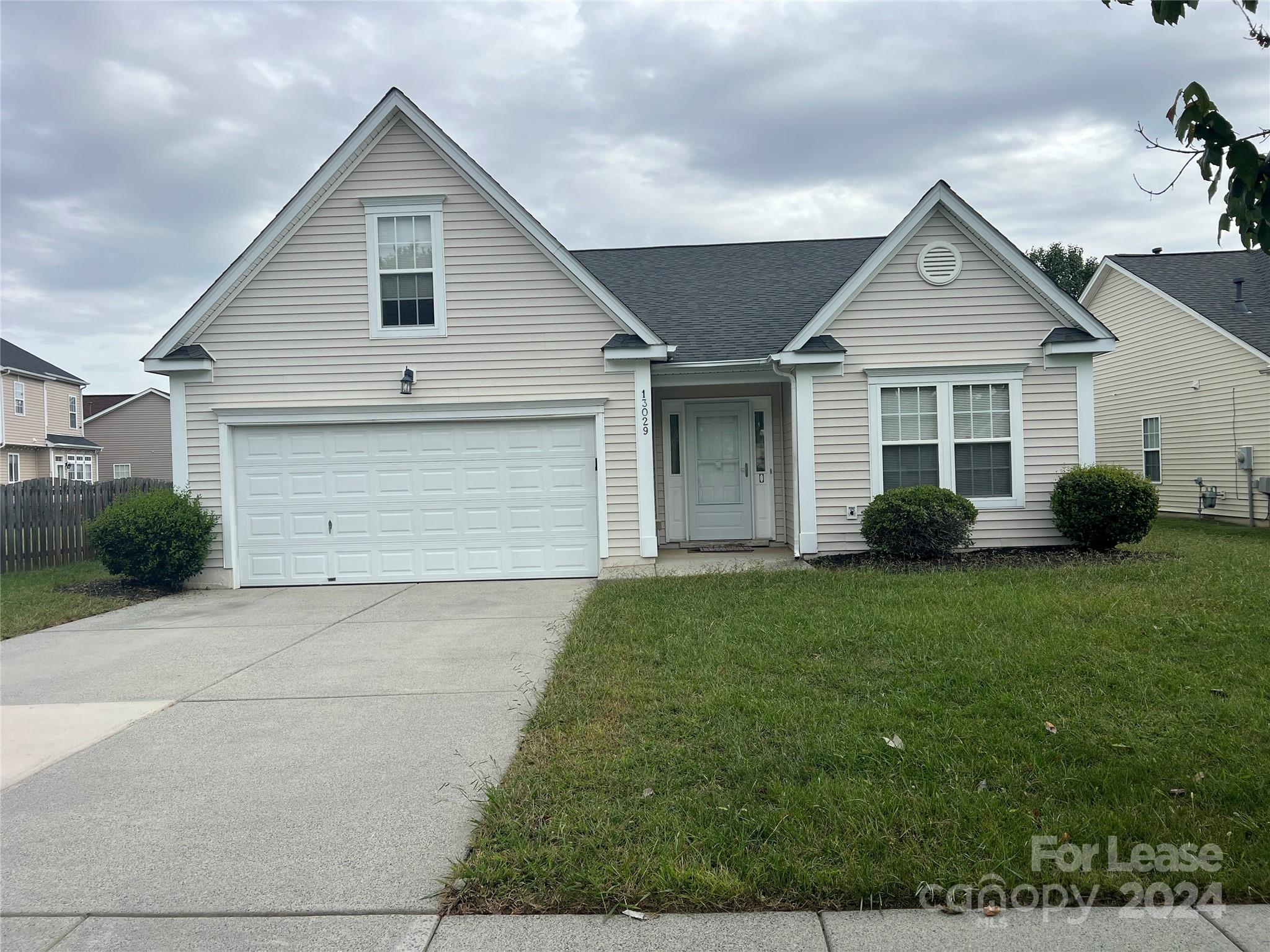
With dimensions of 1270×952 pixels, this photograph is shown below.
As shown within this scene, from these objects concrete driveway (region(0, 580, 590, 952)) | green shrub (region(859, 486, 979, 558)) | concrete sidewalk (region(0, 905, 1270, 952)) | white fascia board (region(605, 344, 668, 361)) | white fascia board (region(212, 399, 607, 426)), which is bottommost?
concrete sidewalk (region(0, 905, 1270, 952))

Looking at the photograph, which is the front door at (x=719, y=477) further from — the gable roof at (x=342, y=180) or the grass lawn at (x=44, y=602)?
the grass lawn at (x=44, y=602)

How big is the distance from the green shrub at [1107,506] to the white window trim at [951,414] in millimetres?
679

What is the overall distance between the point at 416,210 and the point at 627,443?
13.7ft

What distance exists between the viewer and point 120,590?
10.9 meters

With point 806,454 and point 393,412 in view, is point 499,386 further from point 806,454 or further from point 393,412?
point 806,454

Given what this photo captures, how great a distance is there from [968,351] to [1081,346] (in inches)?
56.0

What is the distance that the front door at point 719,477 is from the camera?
13.7 m

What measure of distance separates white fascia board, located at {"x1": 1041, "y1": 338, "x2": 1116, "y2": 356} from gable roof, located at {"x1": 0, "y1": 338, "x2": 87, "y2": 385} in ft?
111

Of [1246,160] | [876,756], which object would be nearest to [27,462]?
[876,756]

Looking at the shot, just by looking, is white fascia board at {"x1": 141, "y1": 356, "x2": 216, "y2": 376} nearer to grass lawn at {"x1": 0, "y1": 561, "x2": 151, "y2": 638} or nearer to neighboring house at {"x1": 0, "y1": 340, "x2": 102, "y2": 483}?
grass lawn at {"x1": 0, "y1": 561, "x2": 151, "y2": 638}

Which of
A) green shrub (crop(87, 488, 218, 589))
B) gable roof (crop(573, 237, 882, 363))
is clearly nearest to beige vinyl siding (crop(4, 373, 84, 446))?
green shrub (crop(87, 488, 218, 589))

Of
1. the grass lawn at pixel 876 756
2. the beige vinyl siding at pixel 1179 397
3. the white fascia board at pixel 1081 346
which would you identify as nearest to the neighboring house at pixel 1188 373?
the beige vinyl siding at pixel 1179 397

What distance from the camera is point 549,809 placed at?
378 cm

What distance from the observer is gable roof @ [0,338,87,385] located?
31406mm
